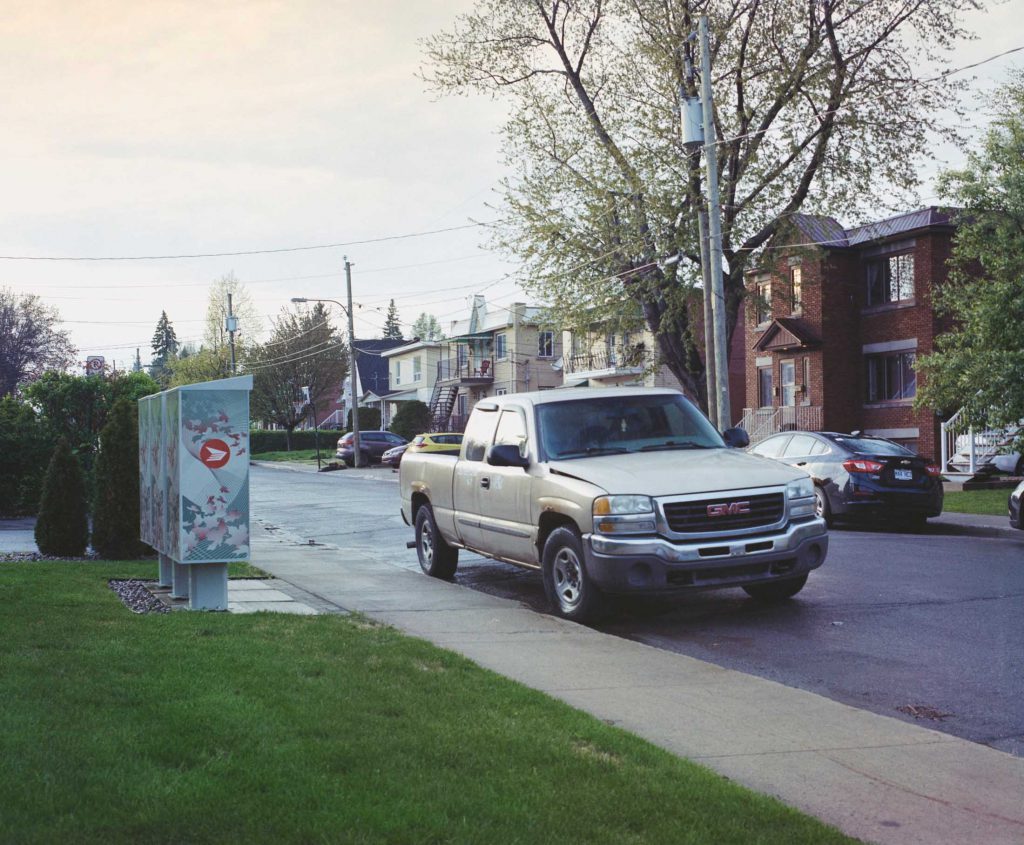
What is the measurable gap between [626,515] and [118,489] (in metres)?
7.26

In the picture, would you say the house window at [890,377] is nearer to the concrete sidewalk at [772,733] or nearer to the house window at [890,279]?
the house window at [890,279]

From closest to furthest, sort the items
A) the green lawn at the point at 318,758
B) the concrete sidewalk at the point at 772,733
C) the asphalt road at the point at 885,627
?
1. the green lawn at the point at 318,758
2. the concrete sidewalk at the point at 772,733
3. the asphalt road at the point at 885,627

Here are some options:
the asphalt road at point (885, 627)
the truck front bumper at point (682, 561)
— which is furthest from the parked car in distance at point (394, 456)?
the truck front bumper at point (682, 561)

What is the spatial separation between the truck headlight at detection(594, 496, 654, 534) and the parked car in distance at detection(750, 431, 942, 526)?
8777mm

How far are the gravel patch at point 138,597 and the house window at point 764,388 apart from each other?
32.0m

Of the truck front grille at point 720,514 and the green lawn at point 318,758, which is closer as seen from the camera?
the green lawn at point 318,758

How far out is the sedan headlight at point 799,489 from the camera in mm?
9664

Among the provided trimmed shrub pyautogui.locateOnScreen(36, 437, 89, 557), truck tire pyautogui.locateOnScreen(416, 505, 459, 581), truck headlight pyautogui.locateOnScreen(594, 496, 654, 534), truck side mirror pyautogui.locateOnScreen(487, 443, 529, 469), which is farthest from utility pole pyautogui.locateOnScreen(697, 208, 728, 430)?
truck headlight pyautogui.locateOnScreen(594, 496, 654, 534)

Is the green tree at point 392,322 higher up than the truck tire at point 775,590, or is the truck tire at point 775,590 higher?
the green tree at point 392,322

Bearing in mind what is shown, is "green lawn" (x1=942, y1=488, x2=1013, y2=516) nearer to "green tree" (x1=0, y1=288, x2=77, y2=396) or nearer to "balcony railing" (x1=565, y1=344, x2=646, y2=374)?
"balcony railing" (x1=565, y1=344, x2=646, y2=374)

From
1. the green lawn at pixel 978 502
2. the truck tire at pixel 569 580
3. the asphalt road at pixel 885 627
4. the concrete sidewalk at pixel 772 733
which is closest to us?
the concrete sidewalk at pixel 772 733

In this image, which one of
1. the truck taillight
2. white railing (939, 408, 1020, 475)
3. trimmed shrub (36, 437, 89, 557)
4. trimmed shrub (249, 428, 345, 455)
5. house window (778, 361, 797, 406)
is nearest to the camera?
trimmed shrub (36, 437, 89, 557)

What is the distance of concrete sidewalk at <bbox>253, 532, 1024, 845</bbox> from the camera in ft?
15.4

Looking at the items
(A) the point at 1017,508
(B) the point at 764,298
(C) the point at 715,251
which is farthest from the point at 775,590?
(B) the point at 764,298
